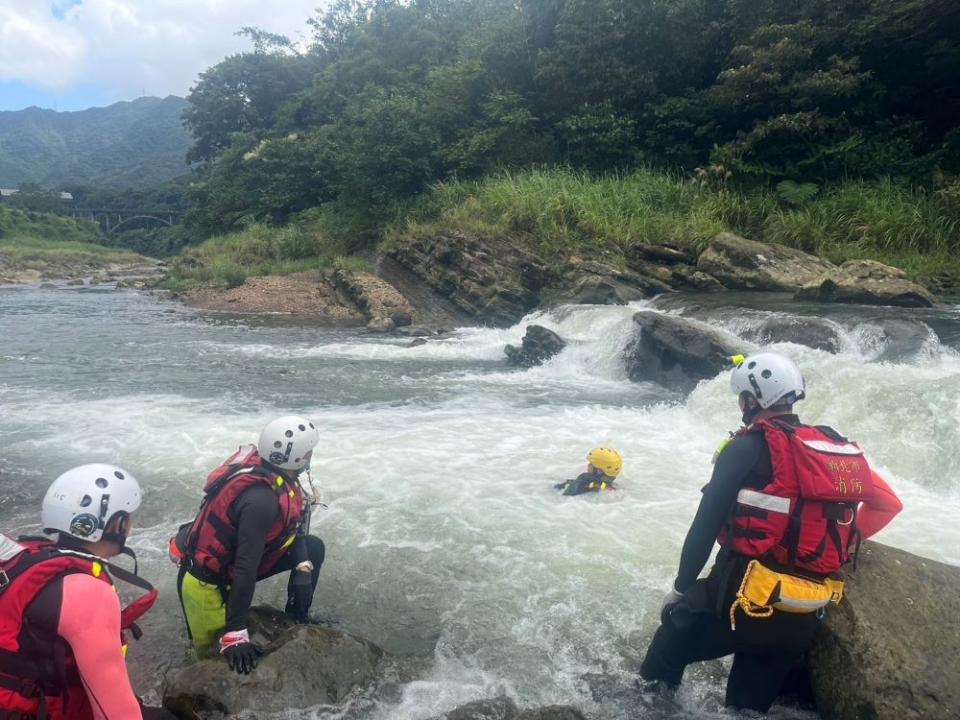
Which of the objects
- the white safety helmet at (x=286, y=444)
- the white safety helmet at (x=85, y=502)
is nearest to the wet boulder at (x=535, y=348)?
the white safety helmet at (x=286, y=444)

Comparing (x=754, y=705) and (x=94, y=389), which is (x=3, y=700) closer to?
(x=754, y=705)

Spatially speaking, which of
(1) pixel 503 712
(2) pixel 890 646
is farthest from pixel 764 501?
(1) pixel 503 712

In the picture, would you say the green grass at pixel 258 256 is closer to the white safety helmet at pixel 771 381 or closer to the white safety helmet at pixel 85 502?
the white safety helmet at pixel 771 381

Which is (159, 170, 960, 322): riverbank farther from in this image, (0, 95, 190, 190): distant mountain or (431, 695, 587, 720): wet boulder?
(0, 95, 190, 190): distant mountain

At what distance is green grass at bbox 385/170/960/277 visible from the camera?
15195 millimetres

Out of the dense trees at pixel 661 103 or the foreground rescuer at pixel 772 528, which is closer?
the foreground rescuer at pixel 772 528

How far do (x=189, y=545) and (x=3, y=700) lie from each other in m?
1.26

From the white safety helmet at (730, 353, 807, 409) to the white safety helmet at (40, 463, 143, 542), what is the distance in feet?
7.93

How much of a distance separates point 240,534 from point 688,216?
Result: 1600 centimetres

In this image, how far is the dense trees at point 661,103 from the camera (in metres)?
17.1

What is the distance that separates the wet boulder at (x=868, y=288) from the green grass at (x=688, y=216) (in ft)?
5.85

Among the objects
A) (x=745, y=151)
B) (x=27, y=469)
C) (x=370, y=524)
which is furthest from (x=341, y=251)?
(x=370, y=524)

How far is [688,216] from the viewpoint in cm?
1738

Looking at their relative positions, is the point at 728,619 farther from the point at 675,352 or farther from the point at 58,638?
the point at 675,352
